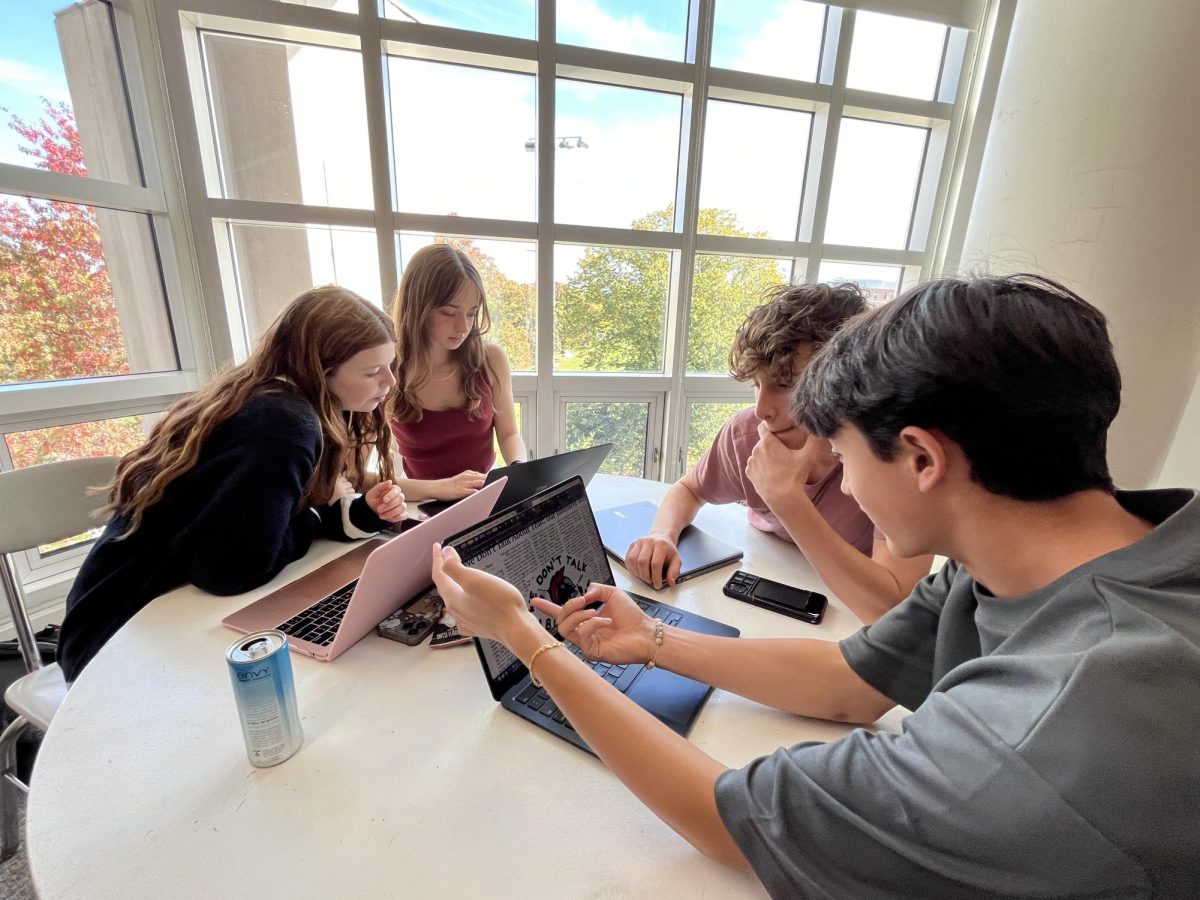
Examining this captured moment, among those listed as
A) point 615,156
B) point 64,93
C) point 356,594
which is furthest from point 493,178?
point 356,594

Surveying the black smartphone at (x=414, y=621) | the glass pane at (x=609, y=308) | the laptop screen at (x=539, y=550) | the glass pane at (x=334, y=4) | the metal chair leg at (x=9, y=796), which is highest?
the glass pane at (x=334, y=4)

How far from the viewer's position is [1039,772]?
0.34 metres

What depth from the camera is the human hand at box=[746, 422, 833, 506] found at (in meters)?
0.94

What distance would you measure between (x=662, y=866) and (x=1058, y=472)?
0.52 m

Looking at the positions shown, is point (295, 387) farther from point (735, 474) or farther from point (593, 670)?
point (735, 474)

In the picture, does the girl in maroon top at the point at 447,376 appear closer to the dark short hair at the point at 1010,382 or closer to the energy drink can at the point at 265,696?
the energy drink can at the point at 265,696

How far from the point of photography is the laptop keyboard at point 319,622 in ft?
2.69

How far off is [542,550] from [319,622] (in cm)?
42

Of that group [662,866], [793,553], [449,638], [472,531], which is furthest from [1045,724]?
[793,553]

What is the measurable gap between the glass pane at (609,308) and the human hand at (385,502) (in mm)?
1558

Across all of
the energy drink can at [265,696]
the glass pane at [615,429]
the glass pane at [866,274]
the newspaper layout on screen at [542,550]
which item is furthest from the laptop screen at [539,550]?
the glass pane at [866,274]

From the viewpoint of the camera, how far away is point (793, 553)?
3.88 feet

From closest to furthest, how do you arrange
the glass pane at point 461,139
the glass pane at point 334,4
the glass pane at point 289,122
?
the glass pane at point 334,4 < the glass pane at point 289,122 < the glass pane at point 461,139

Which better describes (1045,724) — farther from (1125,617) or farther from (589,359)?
(589,359)
